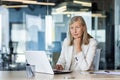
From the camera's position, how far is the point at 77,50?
329 cm

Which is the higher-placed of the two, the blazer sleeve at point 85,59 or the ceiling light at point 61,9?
the ceiling light at point 61,9

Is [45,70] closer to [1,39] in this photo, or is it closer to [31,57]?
[31,57]

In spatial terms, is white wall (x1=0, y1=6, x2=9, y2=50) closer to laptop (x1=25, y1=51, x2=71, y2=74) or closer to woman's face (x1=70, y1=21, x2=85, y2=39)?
woman's face (x1=70, y1=21, x2=85, y2=39)

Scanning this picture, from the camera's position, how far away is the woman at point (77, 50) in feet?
10.5

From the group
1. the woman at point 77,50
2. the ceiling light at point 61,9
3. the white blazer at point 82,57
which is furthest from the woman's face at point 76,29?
the ceiling light at point 61,9

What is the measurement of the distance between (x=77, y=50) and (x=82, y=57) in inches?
4.8

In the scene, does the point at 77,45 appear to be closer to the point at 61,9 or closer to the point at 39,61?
the point at 39,61

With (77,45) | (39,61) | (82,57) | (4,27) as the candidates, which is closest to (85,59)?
(82,57)

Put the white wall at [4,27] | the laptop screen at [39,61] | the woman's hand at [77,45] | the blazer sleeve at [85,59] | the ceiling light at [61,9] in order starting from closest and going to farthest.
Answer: the laptop screen at [39,61]
the blazer sleeve at [85,59]
the woman's hand at [77,45]
the white wall at [4,27]
the ceiling light at [61,9]

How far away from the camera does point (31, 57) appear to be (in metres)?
2.65

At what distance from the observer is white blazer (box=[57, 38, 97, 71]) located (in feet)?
10.4

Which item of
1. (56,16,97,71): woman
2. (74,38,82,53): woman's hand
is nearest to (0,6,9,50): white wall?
(56,16,97,71): woman

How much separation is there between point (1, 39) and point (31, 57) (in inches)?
206

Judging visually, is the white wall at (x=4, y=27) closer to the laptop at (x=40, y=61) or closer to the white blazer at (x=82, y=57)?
the white blazer at (x=82, y=57)
